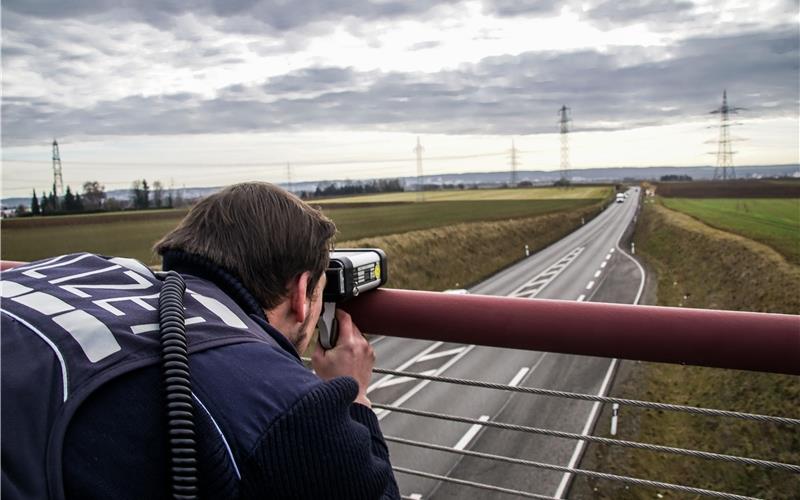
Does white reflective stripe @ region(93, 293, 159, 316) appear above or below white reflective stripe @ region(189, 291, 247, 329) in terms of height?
above

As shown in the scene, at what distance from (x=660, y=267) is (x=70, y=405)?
24.1 meters

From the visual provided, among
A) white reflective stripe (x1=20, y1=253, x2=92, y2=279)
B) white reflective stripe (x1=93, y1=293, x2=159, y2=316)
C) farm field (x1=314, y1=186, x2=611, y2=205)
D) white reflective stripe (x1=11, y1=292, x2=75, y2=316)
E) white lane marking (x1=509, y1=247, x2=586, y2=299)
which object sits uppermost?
farm field (x1=314, y1=186, x2=611, y2=205)

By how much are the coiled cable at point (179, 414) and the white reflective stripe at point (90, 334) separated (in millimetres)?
82

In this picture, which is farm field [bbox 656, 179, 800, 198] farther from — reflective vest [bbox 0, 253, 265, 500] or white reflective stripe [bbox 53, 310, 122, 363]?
white reflective stripe [bbox 53, 310, 122, 363]

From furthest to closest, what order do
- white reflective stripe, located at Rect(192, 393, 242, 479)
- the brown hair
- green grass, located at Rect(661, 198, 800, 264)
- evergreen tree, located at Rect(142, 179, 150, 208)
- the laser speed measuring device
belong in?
evergreen tree, located at Rect(142, 179, 150, 208) → green grass, located at Rect(661, 198, 800, 264) → the laser speed measuring device → the brown hair → white reflective stripe, located at Rect(192, 393, 242, 479)

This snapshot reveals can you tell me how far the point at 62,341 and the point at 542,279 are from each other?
25293mm

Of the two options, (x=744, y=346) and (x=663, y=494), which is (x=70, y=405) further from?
(x=663, y=494)

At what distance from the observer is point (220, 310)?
1.17m

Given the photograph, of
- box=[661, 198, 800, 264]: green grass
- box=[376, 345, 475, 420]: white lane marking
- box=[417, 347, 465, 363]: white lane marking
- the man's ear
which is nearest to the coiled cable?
the man's ear

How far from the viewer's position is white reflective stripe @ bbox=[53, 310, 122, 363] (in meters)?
0.94

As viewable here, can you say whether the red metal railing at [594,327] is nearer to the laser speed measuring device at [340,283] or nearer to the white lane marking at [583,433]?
the laser speed measuring device at [340,283]

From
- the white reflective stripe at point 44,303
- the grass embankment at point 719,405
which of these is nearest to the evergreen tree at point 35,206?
the grass embankment at point 719,405

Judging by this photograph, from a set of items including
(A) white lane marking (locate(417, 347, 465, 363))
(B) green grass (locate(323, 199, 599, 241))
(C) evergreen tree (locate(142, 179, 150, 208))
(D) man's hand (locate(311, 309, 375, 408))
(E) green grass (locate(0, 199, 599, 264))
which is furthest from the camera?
(B) green grass (locate(323, 199, 599, 241))

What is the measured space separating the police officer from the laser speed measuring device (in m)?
0.43
